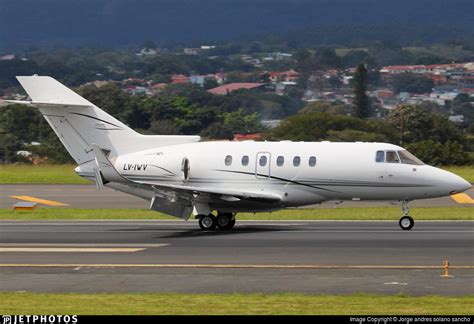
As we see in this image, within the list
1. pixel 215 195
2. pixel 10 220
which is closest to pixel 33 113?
pixel 10 220

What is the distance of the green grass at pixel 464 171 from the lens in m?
63.0

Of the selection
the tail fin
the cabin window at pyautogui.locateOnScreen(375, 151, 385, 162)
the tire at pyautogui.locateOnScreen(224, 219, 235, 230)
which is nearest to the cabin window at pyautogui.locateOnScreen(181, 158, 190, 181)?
the tail fin

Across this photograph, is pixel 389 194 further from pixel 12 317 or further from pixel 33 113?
pixel 33 113

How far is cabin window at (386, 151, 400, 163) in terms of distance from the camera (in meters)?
37.9

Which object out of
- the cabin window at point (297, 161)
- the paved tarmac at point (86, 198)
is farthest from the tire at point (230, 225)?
the paved tarmac at point (86, 198)

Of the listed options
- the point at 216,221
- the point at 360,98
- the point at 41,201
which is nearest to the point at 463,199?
the point at 216,221

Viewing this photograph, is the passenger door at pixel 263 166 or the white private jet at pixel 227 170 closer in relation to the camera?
the white private jet at pixel 227 170

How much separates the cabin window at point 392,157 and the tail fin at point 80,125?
23.6ft

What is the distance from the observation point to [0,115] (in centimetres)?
10588

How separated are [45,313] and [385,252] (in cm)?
1145

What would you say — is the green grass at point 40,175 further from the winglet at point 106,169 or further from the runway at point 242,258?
the winglet at point 106,169

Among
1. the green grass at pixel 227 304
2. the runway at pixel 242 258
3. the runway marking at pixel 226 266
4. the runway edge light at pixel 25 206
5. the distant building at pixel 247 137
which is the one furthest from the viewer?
the distant building at pixel 247 137

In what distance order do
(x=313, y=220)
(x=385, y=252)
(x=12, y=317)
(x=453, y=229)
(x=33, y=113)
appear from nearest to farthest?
(x=12, y=317) < (x=385, y=252) < (x=453, y=229) < (x=313, y=220) < (x=33, y=113)

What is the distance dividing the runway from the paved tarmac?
9.18 meters
